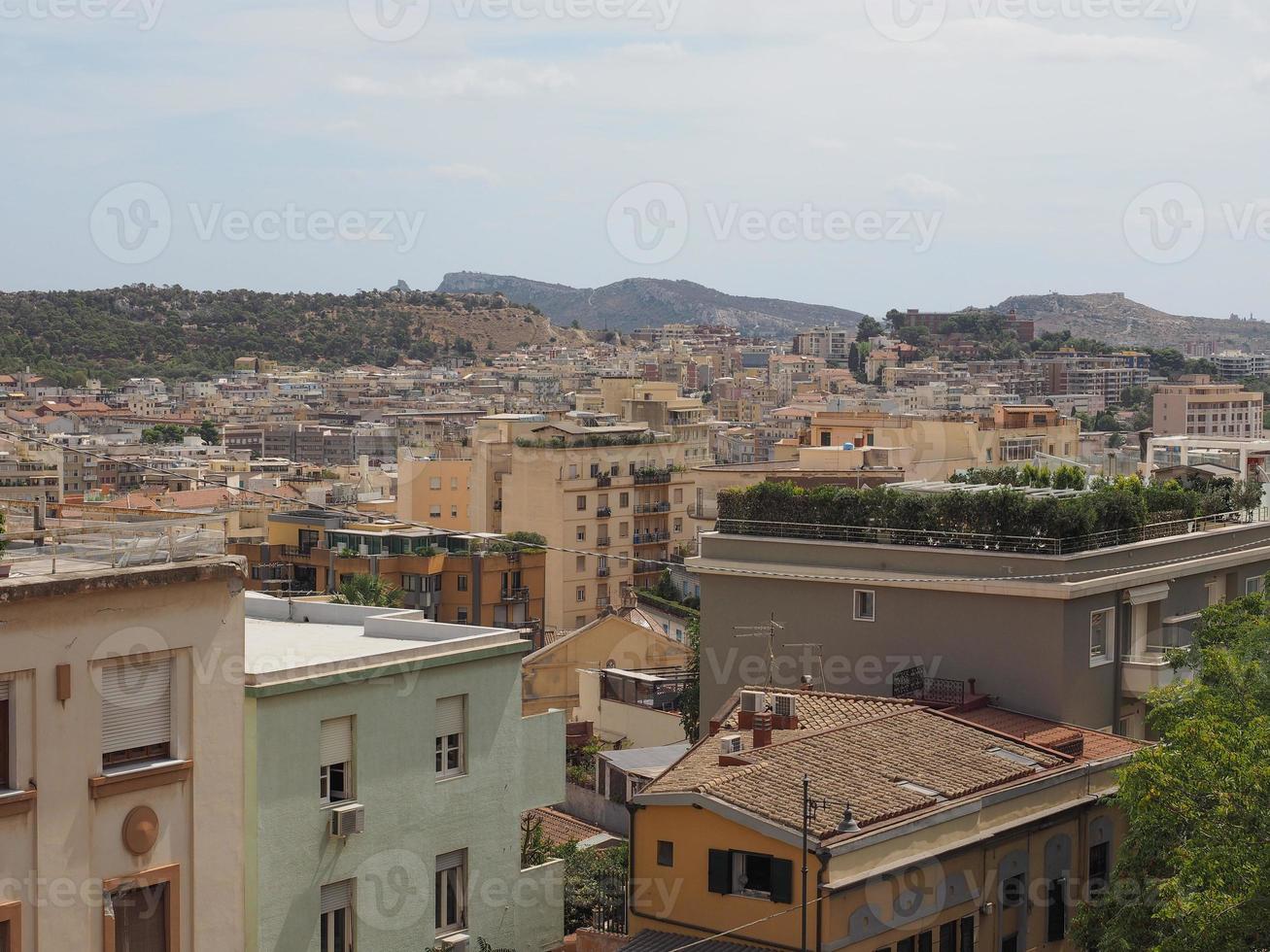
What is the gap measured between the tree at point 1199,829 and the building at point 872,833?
1.01 meters

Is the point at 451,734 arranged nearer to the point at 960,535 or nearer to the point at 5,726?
the point at 5,726

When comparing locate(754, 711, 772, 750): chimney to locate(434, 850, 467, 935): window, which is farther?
locate(754, 711, 772, 750): chimney

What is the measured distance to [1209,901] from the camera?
38.5 feet

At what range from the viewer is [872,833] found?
1347 centimetres

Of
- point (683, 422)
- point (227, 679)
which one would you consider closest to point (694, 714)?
point (227, 679)

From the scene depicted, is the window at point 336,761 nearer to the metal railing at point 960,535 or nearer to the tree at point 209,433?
the metal railing at point 960,535

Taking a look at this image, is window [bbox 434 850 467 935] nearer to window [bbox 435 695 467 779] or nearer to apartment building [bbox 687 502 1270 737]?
window [bbox 435 695 467 779]

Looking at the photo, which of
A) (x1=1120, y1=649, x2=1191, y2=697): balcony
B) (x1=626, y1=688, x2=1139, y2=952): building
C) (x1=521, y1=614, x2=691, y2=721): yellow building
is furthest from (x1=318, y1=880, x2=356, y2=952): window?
(x1=521, y1=614, x2=691, y2=721): yellow building

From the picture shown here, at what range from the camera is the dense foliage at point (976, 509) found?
734 inches

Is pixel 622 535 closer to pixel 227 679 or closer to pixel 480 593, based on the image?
pixel 480 593

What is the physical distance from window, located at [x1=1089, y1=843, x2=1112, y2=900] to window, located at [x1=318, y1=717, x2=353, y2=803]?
306 inches

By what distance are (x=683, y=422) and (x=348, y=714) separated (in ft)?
262

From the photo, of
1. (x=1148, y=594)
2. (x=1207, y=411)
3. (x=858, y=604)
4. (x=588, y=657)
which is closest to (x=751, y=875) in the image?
(x=858, y=604)

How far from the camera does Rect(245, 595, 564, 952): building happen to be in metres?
10.8
